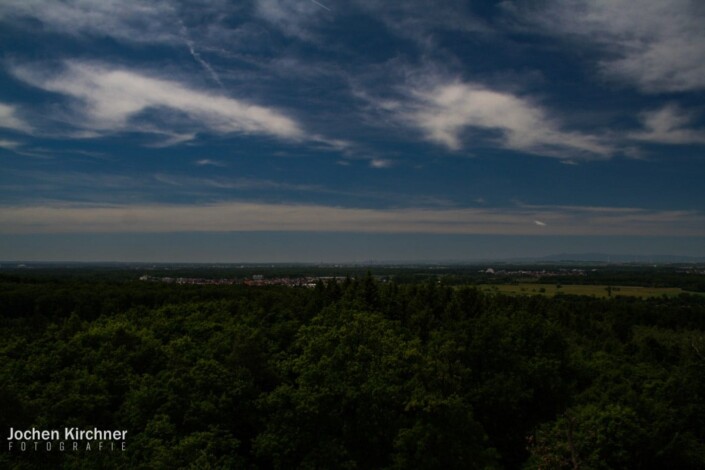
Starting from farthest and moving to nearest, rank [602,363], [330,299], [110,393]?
[330,299]
[602,363]
[110,393]

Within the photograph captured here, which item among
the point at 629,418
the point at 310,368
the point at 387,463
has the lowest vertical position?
the point at 387,463

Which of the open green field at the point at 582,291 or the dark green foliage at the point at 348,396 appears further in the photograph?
the open green field at the point at 582,291

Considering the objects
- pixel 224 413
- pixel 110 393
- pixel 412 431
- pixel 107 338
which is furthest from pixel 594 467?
pixel 107 338

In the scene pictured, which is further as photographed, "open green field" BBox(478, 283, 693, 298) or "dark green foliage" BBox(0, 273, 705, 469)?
"open green field" BBox(478, 283, 693, 298)

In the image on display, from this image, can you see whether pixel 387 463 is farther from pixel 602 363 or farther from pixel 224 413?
pixel 602 363

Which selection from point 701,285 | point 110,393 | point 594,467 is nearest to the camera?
point 594,467

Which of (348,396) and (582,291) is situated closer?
(348,396)

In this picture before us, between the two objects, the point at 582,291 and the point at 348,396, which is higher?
the point at 348,396

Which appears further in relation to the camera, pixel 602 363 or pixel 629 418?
pixel 602 363
